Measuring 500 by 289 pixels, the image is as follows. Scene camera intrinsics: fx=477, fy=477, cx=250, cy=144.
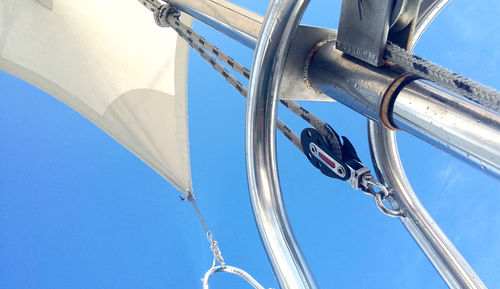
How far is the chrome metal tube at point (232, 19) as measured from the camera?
26.1 inches

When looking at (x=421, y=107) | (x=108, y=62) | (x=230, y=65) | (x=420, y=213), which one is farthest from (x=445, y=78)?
(x=108, y=62)

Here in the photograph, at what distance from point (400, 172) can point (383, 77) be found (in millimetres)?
244

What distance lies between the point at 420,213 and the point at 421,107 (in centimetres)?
28

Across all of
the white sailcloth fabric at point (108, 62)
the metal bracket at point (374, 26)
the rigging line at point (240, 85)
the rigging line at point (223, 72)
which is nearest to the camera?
the metal bracket at point (374, 26)

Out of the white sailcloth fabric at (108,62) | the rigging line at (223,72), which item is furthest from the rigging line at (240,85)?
the white sailcloth fabric at (108,62)

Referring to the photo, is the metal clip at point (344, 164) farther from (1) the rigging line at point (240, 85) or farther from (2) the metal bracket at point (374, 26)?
(2) the metal bracket at point (374, 26)

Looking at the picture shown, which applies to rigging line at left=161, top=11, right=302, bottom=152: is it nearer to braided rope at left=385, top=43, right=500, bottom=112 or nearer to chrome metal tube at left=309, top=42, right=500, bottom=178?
chrome metal tube at left=309, top=42, right=500, bottom=178

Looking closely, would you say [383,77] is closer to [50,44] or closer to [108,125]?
[50,44]

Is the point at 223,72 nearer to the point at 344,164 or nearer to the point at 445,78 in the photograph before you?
the point at 344,164

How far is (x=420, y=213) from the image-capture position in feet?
2.29

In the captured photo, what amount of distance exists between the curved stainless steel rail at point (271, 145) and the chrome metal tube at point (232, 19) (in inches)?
6.6

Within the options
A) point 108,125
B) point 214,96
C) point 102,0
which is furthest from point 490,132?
point 214,96

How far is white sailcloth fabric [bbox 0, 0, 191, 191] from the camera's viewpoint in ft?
6.26

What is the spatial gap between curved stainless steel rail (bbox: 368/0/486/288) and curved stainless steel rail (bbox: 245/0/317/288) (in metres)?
0.25
